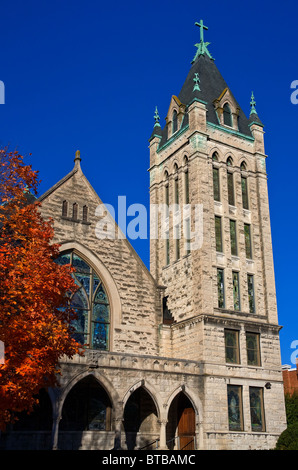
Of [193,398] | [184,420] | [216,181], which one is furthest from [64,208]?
[184,420]

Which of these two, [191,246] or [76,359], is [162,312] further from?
[76,359]

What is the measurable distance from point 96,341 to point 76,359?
150 inches

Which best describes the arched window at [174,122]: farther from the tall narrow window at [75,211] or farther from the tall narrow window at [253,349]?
the tall narrow window at [253,349]

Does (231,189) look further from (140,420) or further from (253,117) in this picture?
(140,420)

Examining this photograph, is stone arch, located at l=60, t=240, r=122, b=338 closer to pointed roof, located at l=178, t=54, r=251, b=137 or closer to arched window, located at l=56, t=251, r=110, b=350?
arched window, located at l=56, t=251, r=110, b=350

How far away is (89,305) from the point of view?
28156 mm

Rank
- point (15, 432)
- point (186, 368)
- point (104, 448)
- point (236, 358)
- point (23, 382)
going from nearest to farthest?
point (23, 382)
point (15, 432)
point (104, 448)
point (186, 368)
point (236, 358)

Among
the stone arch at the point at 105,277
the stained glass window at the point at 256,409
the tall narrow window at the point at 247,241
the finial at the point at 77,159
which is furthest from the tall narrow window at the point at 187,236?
the stained glass window at the point at 256,409

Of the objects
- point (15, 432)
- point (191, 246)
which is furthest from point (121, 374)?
point (191, 246)

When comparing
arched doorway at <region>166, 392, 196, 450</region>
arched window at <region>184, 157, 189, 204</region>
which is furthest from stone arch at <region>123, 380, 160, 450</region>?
arched window at <region>184, 157, 189, 204</region>

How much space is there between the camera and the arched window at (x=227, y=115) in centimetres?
3484

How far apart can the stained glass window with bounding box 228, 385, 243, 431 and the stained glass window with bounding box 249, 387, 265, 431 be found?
2.37 ft

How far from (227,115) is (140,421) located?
19.3 metres

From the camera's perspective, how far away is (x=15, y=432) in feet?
77.2
